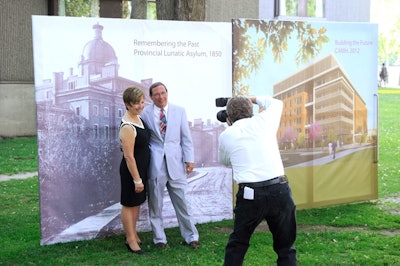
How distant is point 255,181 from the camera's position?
4582mm

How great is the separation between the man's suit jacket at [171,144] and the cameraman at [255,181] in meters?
1.40

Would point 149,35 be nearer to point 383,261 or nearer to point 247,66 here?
point 247,66

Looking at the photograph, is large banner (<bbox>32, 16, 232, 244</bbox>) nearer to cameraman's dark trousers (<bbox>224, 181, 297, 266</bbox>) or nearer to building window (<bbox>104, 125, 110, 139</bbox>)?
building window (<bbox>104, 125, 110, 139</bbox>)

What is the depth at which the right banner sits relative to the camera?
736 centimetres

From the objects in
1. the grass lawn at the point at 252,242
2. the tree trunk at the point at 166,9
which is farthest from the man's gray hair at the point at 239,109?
the tree trunk at the point at 166,9

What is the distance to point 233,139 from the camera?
4695mm

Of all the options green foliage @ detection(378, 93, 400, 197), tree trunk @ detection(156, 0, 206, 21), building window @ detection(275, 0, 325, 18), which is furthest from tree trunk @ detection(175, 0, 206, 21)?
building window @ detection(275, 0, 325, 18)

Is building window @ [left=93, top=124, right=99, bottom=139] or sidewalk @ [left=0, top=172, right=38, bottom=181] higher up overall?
building window @ [left=93, top=124, right=99, bottom=139]

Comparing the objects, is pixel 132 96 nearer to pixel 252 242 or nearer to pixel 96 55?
pixel 96 55

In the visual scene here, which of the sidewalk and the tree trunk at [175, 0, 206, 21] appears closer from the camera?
the tree trunk at [175, 0, 206, 21]

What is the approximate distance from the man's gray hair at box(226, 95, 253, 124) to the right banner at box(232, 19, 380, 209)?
2412mm

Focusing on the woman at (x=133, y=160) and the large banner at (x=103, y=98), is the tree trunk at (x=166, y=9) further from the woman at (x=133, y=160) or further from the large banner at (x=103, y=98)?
the woman at (x=133, y=160)

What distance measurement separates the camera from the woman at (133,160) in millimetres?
5820

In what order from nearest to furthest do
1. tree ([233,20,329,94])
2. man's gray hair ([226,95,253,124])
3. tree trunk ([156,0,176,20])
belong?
man's gray hair ([226,95,253,124]) < tree ([233,20,329,94]) < tree trunk ([156,0,176,20])
